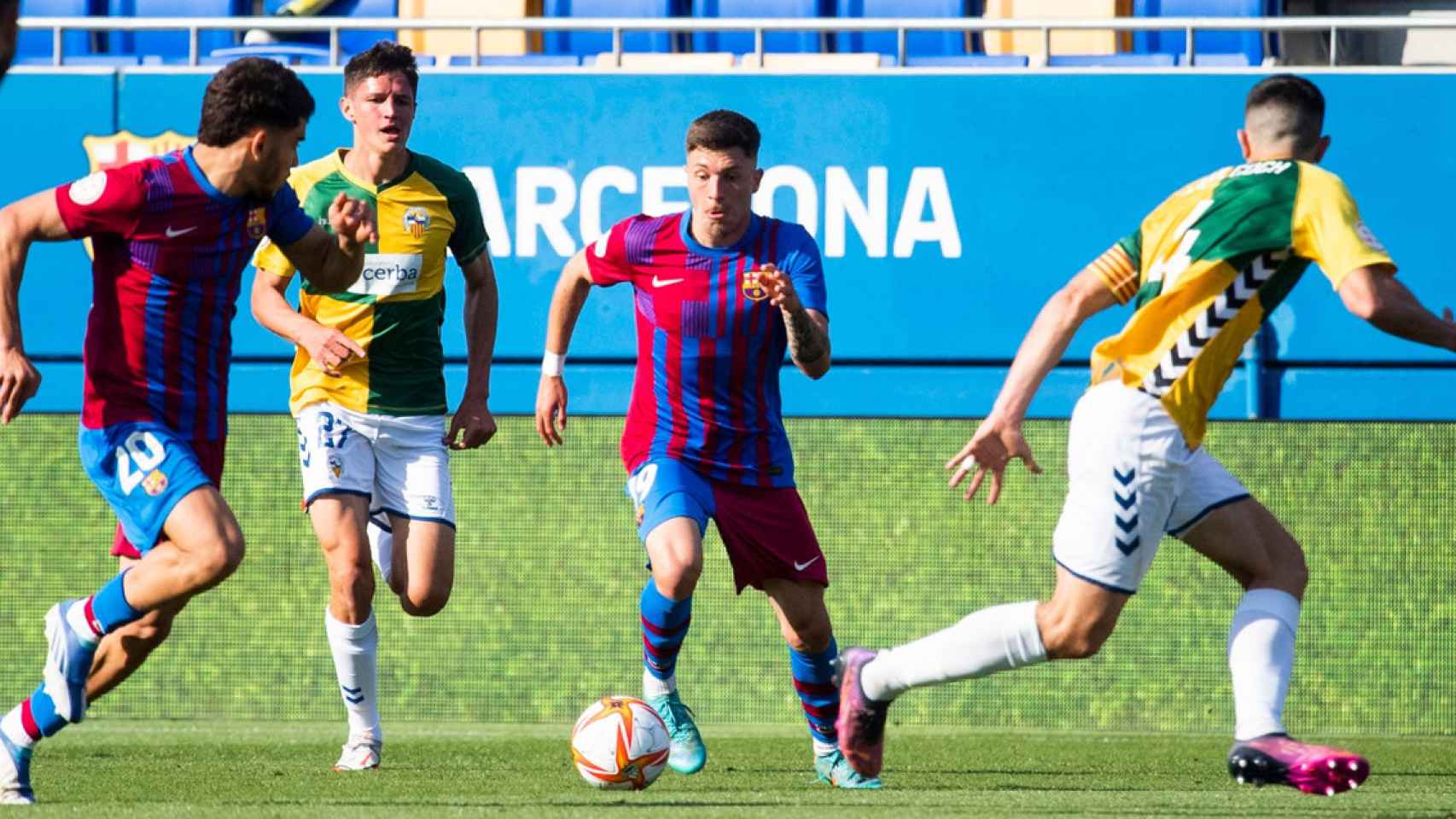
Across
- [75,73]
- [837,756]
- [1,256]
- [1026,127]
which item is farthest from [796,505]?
[75,73]

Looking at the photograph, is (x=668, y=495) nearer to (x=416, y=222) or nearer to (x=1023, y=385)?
(x=416, y=222)

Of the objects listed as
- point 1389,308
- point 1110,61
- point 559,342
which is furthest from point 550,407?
point 1110,61

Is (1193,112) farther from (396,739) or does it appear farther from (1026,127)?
(396,739)

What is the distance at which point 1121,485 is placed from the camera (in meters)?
5.26

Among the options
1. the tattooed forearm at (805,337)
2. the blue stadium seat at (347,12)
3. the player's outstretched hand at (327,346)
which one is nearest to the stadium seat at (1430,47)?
the blue stadium seat at (347,12)

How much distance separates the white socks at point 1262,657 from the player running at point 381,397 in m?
2.91

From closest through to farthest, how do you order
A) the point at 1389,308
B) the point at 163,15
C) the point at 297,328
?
the point at 1389,308, the point at 297,328, the point at 163,15

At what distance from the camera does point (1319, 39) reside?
43.1 feet

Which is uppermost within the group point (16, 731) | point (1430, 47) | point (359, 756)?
point (1430, 47)

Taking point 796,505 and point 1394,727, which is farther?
point 1394,727

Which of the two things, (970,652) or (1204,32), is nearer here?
(970,652)

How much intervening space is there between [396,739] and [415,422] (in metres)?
2.42

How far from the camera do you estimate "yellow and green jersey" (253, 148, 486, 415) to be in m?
7.30

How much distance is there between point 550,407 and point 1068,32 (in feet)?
21.0
